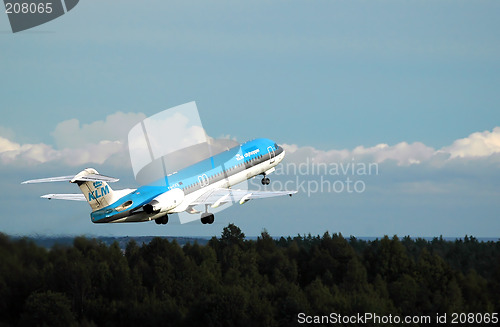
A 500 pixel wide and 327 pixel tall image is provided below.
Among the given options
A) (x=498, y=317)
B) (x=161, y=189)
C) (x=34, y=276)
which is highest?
(x=161, y=189)

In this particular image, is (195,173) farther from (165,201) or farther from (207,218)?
(165,201)

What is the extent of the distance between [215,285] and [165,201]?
50013 mm

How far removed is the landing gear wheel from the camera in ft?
260

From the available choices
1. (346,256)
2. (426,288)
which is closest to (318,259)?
(346,256)

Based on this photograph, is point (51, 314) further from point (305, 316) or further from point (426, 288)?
point (426, 288)

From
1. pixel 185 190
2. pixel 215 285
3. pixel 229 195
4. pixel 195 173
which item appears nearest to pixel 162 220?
pixel 185 190

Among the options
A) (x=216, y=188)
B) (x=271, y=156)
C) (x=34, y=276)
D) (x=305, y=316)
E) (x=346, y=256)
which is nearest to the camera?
(x=216, y=188)

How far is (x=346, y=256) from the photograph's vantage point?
137250mm

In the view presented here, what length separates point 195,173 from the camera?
77.8 meters

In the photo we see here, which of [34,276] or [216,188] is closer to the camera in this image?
[216,188]

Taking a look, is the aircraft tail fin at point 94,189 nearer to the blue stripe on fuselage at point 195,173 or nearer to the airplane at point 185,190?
the airplane at point 185,190

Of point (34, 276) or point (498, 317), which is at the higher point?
point (34, 276)

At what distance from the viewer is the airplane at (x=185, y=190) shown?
231 feet

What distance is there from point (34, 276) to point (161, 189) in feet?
143
